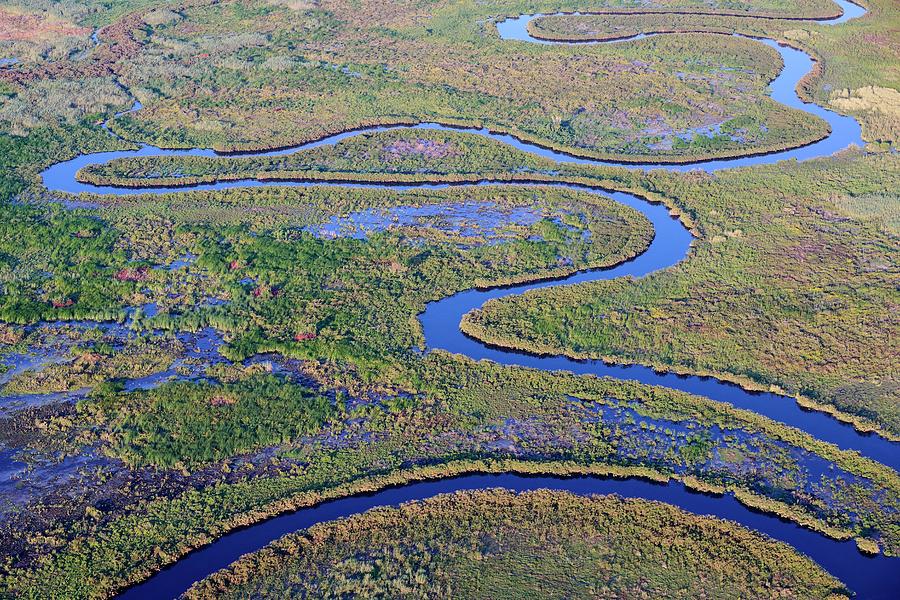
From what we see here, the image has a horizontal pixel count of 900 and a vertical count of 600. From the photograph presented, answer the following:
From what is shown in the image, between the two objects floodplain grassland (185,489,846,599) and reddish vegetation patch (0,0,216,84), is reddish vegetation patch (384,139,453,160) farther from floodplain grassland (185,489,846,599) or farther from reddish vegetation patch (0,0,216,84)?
floodplain grassland (185,489,846,599)

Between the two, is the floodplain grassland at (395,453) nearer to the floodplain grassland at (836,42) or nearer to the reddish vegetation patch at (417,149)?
the reddish vegetation patch at (417,149)

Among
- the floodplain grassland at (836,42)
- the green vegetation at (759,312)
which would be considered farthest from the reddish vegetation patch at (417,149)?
the floodplain grassland at (836,42)

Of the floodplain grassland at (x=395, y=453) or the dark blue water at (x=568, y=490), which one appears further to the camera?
the floodplain grassland at (x=395, y=453)

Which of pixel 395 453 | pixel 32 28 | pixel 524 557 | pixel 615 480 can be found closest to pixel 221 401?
pixel 395 453

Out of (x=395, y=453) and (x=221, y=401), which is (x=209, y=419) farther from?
(x=395, y=453)

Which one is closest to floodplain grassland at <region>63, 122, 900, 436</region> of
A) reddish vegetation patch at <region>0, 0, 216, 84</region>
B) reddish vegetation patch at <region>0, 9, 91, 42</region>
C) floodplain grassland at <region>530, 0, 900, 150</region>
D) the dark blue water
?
the dark blue water
